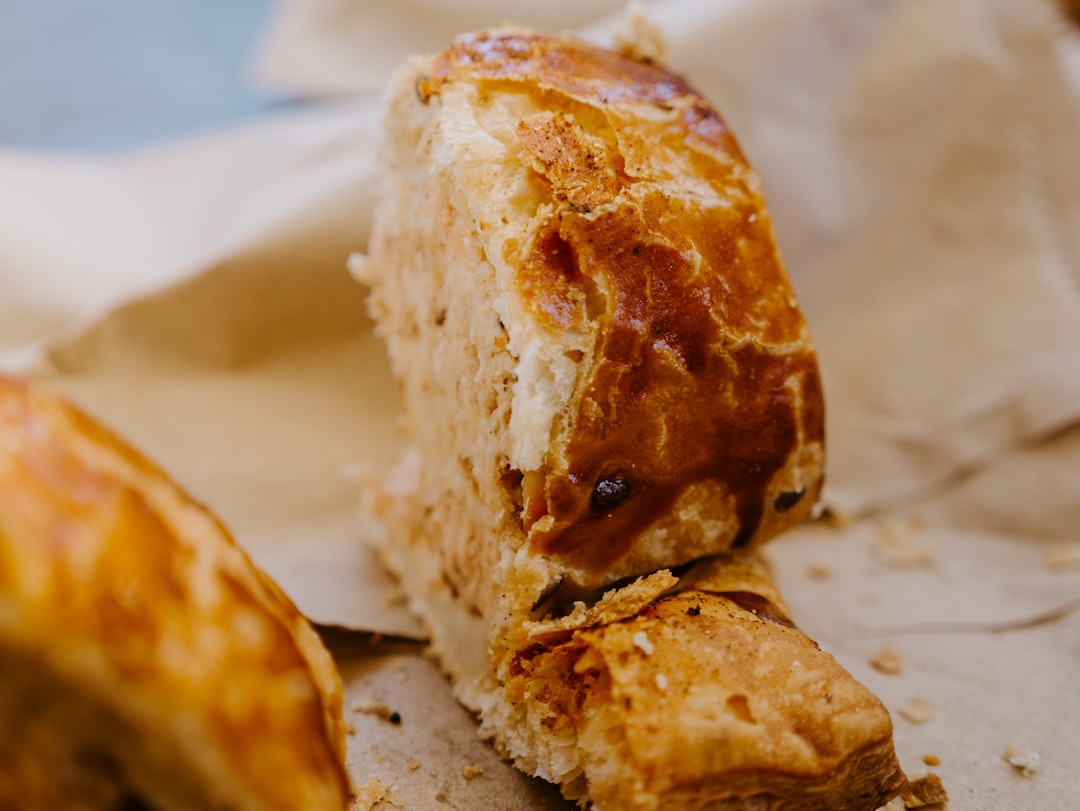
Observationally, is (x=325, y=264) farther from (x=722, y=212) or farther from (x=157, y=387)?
(x=722, y=212)

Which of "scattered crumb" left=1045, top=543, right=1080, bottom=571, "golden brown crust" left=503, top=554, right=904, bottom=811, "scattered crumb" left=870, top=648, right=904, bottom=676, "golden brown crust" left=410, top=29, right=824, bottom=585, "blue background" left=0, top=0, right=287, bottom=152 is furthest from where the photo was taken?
"blue background" left=0, top=0, right=287, bottom=152

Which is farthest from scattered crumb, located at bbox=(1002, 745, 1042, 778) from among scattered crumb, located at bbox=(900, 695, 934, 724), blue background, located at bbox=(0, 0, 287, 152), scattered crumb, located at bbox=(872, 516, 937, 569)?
blue background, located at bbox=(0, 0, 287, 152)

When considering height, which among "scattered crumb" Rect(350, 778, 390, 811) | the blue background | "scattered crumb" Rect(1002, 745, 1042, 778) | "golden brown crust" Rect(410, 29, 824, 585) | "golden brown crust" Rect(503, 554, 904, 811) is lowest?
"scattered crumb" Rect(1002, 745, 1042, 778)

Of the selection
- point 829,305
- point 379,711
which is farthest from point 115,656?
point 829,305

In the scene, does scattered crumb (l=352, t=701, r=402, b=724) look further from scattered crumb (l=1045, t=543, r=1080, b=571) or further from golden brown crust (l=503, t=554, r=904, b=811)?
scattered crumb (l=1045, t=543, r=1080, b=571)

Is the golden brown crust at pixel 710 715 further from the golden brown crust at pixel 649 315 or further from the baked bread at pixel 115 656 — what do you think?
the baked bread at pixel 115 656

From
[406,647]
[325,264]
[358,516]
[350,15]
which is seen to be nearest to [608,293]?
[406,647]
